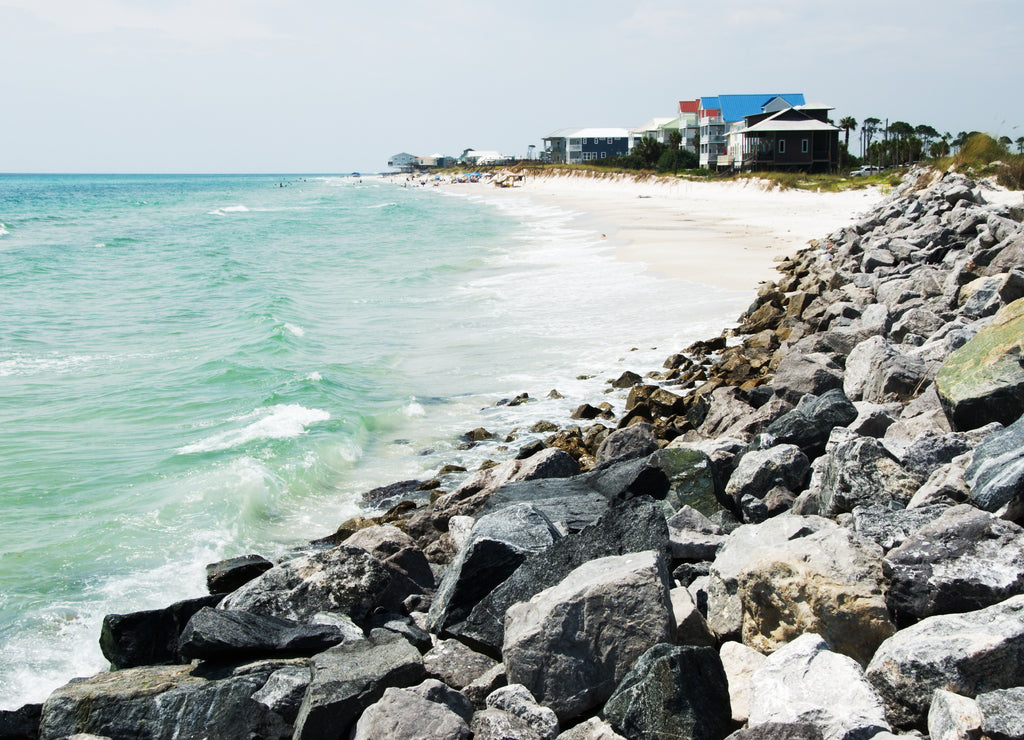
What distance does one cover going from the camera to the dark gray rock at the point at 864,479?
5184 millimetres

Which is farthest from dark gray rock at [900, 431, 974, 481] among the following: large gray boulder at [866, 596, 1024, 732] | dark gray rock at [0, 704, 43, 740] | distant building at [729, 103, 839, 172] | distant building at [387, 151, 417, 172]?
distant building at [387, 151, 417, 172]

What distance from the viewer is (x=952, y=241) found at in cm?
1452

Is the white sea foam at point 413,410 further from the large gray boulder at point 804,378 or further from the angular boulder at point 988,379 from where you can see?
the angular boulder at point 988,379

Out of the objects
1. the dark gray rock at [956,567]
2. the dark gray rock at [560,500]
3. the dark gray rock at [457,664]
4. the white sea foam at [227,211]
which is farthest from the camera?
the white sea foam at [227,211]

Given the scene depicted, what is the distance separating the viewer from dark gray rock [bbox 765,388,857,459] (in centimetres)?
675

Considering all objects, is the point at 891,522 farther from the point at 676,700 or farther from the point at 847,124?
the point at 847,124

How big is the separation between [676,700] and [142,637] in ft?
11.7

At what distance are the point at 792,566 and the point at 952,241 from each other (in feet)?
40.9

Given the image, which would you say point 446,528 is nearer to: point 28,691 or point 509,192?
point 28,691

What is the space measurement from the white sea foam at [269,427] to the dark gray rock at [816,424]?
7153 mm

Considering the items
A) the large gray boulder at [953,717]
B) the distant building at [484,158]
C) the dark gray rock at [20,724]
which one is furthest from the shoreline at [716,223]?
the distant building at [484,158]

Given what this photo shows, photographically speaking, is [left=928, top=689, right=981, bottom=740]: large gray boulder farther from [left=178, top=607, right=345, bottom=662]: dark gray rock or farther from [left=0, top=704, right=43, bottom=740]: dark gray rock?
[left=0, top=704, right=43, bottom=740]: dark gray rock

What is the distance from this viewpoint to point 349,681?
4363 millimetres

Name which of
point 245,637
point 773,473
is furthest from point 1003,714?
point 245,637
